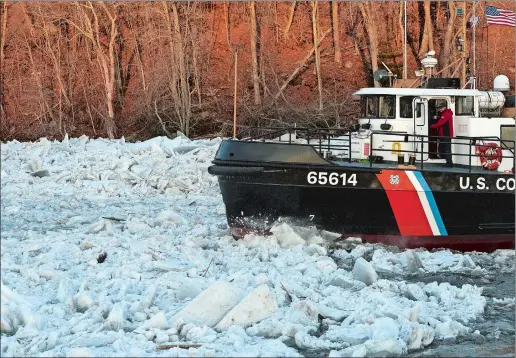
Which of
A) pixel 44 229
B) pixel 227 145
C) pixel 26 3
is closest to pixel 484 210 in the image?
pixel 227 145

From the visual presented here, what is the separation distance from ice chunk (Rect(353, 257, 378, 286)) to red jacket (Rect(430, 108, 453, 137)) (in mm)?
3723

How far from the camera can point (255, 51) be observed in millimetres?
27844

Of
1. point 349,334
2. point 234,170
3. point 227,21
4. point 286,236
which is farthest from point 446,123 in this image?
point 227,21

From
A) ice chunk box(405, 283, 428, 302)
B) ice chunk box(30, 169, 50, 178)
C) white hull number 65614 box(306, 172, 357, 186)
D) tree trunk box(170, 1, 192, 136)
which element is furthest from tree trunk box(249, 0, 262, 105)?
ice chunk box(405, 283, 428, 302)

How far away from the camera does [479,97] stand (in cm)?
1225

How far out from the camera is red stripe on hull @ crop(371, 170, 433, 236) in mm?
10703

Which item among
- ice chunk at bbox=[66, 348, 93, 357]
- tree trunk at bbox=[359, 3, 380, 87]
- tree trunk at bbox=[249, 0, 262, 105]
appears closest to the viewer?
ice chunk at bbox=[66, 348, 93, 357]

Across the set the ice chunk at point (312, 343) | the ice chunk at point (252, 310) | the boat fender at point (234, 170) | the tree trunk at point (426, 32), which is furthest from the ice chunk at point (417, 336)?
the tree trunk at point (426, 32)

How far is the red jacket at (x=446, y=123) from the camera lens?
11.8 meters

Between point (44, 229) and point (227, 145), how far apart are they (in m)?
3.01

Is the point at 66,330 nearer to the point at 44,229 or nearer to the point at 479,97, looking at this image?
the point at 44,229

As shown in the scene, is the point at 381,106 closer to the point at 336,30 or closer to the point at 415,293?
the point at 415,293

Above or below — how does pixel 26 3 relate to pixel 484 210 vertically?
above

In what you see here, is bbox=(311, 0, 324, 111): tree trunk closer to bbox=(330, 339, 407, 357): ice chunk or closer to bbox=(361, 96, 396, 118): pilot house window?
bbox=(361, 96, 396, 118): pilot house window
